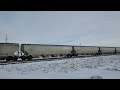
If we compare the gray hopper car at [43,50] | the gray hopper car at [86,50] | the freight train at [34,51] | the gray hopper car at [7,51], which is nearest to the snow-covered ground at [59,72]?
the gray hopper car at [7,51]

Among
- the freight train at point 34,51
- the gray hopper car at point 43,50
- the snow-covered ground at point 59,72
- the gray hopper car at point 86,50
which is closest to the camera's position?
the snow-covered ground at point 59,72

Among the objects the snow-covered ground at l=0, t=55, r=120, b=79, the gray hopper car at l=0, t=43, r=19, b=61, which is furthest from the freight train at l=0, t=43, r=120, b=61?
the snow-covered ground at l=0, t=55, r=120, b=79

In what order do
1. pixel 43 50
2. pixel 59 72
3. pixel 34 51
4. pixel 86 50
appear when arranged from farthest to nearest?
pixel 86 50, pixel 43 50, pixel 34 51, pixel 59 72

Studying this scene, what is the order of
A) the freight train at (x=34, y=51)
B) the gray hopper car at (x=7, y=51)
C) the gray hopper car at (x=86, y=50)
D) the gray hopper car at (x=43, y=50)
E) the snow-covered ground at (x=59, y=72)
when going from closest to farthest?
the snow-covered ground at (x=59, y=72) → the gray hopper car at (x=7, y=51) → the freight train at (x=34, y=51) → the gray hopper car at (x=43, y=50) → the gray hopper car at (x=86, y=50)

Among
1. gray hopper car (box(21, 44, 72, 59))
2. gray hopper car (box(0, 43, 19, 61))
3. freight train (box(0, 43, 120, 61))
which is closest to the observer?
gray hopper car (box(0, 43, 19, 61))

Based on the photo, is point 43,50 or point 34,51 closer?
point 34,51

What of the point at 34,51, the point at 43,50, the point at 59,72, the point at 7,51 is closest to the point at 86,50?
the point at 43,50

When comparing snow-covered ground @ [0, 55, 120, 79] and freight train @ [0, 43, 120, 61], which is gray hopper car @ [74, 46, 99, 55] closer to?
freight train @ [0, 43, 120, 61]

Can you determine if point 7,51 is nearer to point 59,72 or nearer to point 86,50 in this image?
point 59,72

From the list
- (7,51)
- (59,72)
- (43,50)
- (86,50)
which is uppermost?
(86,50)

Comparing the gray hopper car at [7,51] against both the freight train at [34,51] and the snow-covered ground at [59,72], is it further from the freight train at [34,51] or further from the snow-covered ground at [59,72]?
the snow-covered ground at [59,72]
